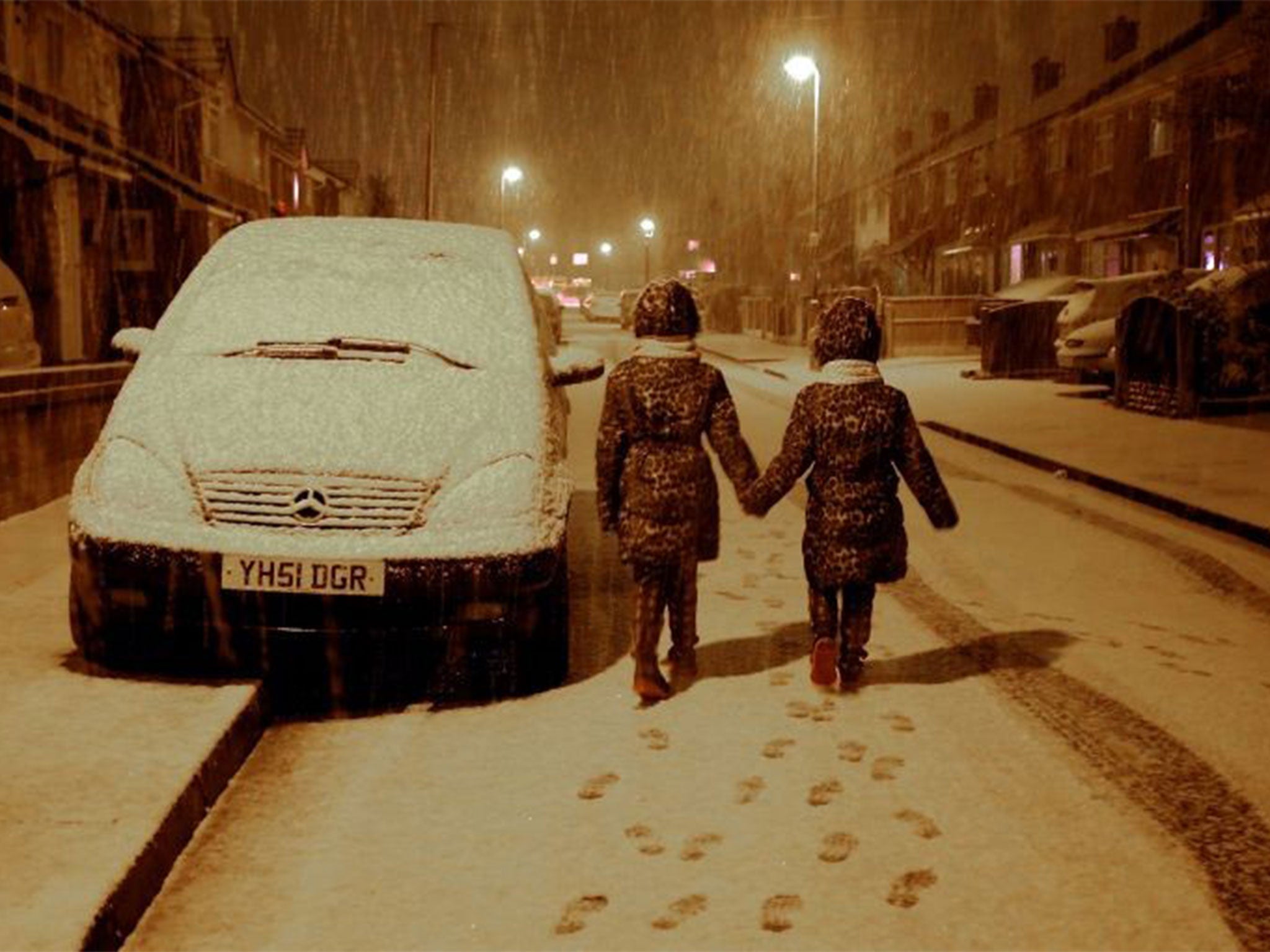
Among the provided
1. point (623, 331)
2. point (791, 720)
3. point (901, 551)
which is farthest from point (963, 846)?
point (623, 331)

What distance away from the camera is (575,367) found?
6.60 m

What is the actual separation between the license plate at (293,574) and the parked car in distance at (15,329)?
38.2 feet

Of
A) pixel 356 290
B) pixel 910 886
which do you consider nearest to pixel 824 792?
pixel 910 886

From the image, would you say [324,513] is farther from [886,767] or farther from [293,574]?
[886,767]

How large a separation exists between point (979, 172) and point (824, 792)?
2052 inches

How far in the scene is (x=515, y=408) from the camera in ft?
18.5

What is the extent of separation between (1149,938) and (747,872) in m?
0.99

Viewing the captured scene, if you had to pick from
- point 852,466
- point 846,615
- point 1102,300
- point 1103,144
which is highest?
point 1103,144

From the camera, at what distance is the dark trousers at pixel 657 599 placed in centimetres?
550

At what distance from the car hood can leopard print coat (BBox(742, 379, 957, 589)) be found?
977 millimetres

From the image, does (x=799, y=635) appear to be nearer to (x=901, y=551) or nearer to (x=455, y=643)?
(x=901, y=551)

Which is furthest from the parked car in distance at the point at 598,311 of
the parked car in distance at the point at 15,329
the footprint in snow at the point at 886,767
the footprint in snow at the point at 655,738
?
the footprint in snow at the point at 886,767

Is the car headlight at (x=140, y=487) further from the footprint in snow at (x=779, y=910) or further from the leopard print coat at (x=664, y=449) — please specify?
the footprint in snow at (x=779, y=910)

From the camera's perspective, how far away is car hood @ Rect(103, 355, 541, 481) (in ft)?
17.2
